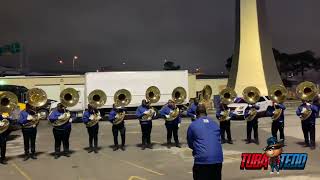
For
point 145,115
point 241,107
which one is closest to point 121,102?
point 145,115

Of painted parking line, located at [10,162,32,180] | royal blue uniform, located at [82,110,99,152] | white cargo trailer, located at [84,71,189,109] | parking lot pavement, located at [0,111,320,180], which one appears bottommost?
painted parking line, located at [10,162,32,180]

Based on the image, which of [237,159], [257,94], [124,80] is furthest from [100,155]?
[124,80]

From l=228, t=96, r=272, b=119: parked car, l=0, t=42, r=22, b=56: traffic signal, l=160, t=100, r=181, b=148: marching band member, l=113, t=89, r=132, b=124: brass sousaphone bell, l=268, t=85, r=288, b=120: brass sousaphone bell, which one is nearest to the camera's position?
l=113, t=89, r=132, b=124: brass sousaphone bell

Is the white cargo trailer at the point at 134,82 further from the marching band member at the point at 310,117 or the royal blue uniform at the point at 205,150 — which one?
the royal blue uniform at the point at 205,150

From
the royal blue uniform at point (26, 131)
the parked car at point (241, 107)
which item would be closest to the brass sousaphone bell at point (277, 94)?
the royal blue uniform at point (26, 131)

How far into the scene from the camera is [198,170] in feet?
21.9

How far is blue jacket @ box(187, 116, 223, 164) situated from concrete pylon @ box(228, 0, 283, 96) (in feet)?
143

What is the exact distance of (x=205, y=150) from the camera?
6.61 metres

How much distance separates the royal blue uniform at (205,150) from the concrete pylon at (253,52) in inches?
1719

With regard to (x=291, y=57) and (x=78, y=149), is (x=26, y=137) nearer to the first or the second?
(x=78, y=149)

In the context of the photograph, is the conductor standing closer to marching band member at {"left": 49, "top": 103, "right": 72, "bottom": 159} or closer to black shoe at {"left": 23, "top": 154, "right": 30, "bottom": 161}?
marching band member at {"left": 49, "top": 103, "right": 72, "bottom": 159}

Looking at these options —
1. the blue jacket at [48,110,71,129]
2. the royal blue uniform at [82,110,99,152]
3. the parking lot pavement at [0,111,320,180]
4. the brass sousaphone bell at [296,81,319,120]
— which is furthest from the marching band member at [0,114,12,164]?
the brass sousaphone bell at [296,81,319,120]

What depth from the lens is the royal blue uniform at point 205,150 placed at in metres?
6.62

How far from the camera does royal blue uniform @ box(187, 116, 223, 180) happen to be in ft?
21.7
